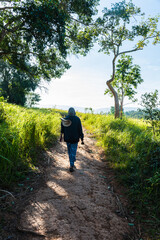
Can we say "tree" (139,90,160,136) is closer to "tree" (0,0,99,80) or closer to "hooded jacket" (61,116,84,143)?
"hooded jacket" (61,116,84,143)

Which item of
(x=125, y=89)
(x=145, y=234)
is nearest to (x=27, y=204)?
(x=145, y=234)

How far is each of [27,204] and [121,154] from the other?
3.60 m

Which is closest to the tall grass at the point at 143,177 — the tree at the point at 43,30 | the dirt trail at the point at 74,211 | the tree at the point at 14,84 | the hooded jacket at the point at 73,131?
the dirt trail at the point at 74,211

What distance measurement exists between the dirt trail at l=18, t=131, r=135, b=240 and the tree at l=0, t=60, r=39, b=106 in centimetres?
2552

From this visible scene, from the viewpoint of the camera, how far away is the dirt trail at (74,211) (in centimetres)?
201

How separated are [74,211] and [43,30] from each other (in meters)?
8.52

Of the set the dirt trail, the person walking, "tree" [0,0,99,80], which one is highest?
"tree" [0,0,99,80]

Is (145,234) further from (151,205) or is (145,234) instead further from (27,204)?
(27,204)

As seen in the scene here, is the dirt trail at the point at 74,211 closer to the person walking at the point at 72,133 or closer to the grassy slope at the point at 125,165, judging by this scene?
the grassy slope at the point at 125,165

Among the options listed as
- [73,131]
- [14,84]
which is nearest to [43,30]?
[73,131]

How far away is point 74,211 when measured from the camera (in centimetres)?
244

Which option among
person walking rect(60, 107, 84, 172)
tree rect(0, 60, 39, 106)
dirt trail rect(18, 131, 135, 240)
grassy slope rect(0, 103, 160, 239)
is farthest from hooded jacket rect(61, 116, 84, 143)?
tree rect(0, 60, 39, 106)

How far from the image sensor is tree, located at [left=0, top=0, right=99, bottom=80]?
24.0 ft

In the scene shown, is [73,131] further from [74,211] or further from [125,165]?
[74,211]
